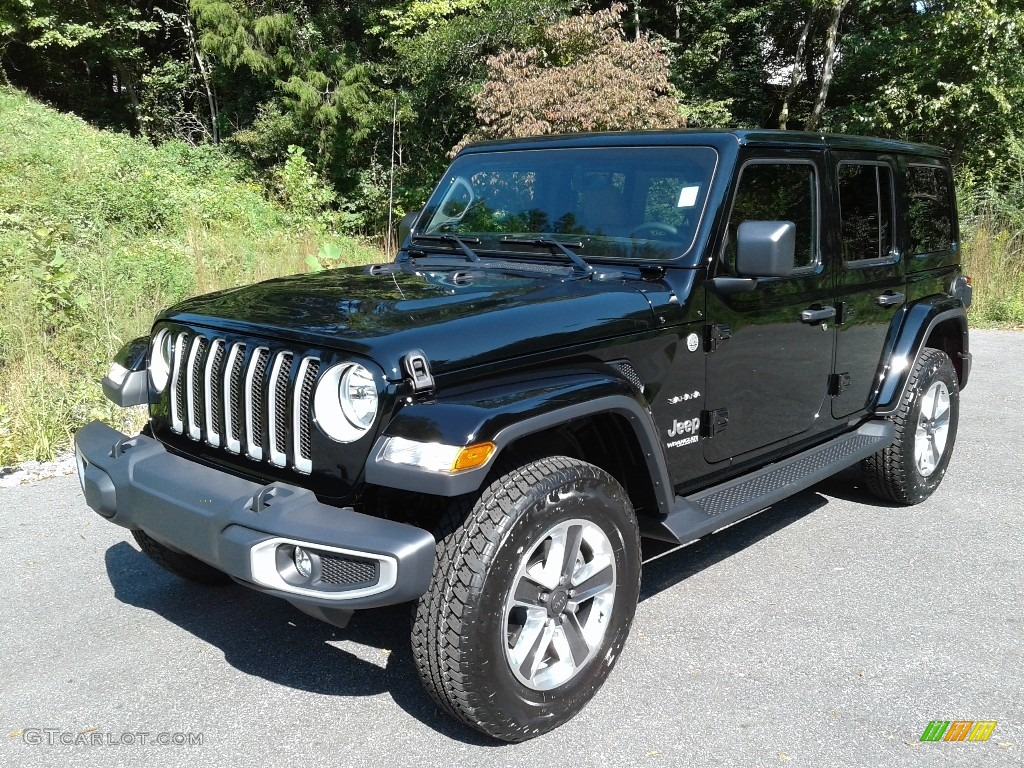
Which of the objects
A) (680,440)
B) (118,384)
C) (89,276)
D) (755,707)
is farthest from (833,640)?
(89,276)

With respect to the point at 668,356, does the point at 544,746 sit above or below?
below

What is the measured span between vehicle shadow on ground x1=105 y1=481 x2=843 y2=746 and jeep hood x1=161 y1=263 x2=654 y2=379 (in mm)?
1238

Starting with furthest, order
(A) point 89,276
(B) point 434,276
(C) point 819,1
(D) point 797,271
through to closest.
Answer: (C) point 819,1, (A) point 89,276, (D) point 797,271, (B) point 434,276

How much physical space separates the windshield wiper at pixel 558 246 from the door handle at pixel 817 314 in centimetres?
108

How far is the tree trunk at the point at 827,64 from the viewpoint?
739 inches

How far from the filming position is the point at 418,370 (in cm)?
258

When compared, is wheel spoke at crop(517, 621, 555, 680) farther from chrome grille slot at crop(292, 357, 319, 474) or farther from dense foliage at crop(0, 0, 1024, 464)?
dense foliage at crop(0, 0, 1024, 464)

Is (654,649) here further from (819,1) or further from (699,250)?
(819,1)

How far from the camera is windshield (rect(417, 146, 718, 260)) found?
3566 millimetres

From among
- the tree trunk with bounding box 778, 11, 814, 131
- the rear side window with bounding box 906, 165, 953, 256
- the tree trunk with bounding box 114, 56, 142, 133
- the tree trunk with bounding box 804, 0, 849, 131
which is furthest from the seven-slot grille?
the tree trunk with bounding box 114, 56, 142, 133

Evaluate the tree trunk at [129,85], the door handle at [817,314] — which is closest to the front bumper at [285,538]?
the door handle at [817,314]

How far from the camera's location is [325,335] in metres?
2.72

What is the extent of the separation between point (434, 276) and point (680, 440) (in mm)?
1176

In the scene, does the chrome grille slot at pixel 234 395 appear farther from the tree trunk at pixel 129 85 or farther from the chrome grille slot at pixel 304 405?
the tree trunk at pixel 129 85
